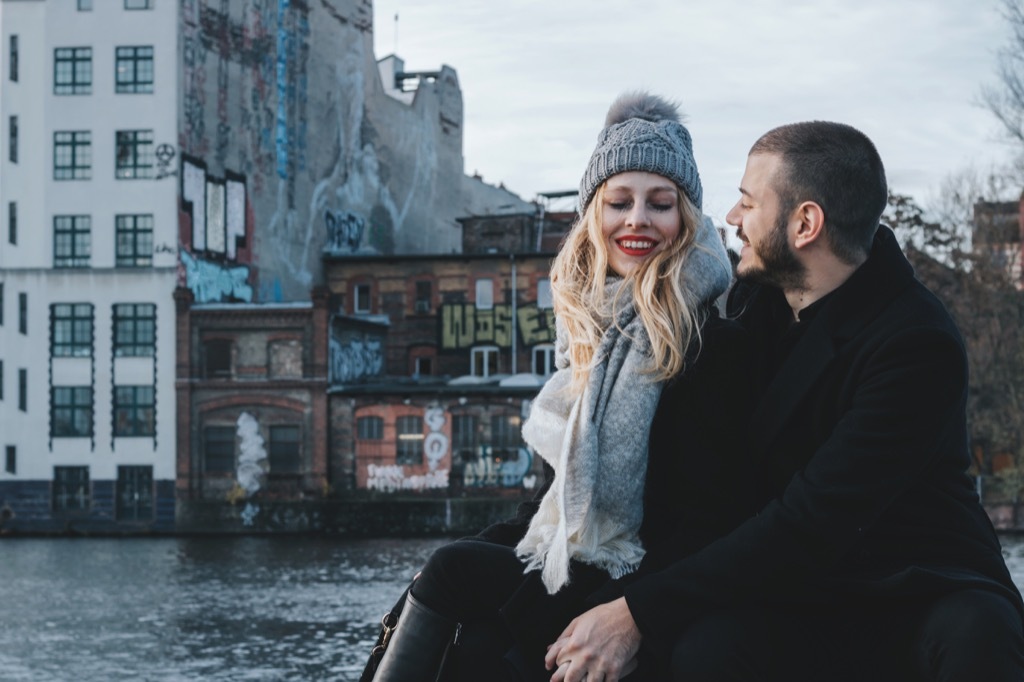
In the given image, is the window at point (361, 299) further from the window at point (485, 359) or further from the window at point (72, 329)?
the window at point (72, 329)

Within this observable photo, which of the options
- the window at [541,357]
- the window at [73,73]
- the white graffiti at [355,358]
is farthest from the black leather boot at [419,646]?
the window at [541,357]

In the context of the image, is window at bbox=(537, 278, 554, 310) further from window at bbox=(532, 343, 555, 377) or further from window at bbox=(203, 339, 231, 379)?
window at bbox=(203, 339, 231, 379)

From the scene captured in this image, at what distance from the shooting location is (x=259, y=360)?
46.6m

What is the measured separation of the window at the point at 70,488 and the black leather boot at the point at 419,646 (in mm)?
44418

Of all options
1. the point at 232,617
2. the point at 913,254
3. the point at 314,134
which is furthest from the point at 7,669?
the point at 314,134

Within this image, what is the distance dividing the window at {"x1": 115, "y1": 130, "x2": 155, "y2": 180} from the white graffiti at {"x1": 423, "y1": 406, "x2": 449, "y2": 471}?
11216 millimetres

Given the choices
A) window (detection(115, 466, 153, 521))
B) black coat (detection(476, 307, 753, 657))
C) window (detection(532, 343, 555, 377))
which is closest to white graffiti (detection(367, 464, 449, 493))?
window (detection(115, 466, 153, 521))

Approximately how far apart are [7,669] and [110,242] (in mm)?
31366

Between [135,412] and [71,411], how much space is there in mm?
2183

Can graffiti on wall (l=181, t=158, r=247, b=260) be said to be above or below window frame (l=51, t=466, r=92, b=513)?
above

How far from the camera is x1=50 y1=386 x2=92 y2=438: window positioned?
157ft

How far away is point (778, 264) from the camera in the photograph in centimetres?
425

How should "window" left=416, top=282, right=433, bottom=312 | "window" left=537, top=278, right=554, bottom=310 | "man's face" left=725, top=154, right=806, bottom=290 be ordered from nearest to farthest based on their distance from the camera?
A: 1. "man's face" left=725, top=154, right=806, bottom=290
2. "window" left=537, top=278, right=554, bottom=310
3. "window" left=416, top=282, right=433, bottom=312

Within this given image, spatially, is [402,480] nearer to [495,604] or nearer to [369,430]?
[369,430]
